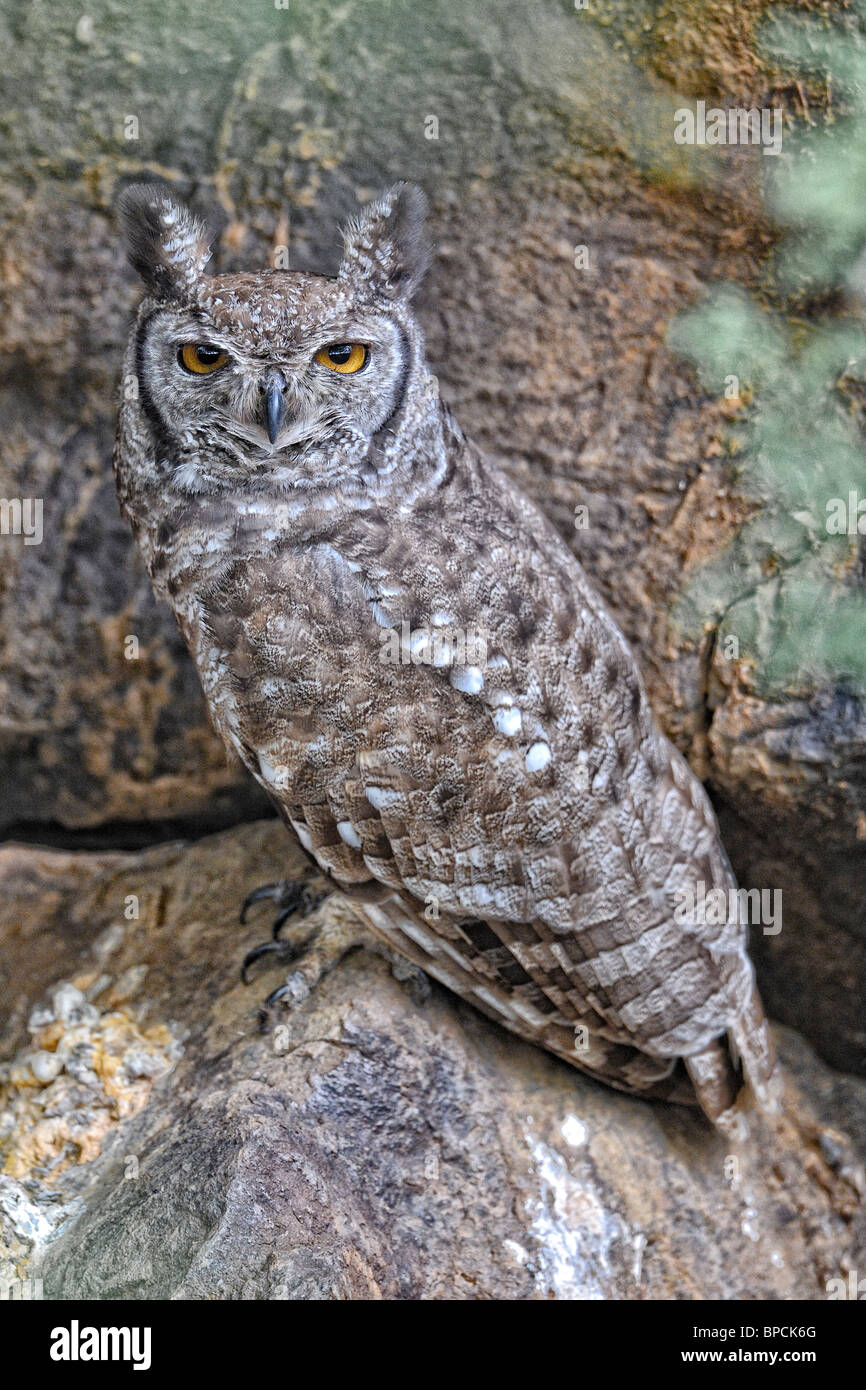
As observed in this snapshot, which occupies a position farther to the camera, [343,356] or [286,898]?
[286,898]

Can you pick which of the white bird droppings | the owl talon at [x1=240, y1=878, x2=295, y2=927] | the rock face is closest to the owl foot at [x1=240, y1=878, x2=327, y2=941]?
the owl talon at [x1=240, y1=878, x2=295, y2=927]

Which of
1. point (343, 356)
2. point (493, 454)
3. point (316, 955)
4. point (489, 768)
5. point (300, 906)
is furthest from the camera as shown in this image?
point (493, 454)

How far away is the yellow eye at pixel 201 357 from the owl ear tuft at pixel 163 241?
124mm

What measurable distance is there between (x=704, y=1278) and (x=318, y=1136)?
1.12 m

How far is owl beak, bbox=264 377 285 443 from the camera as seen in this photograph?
6.40 ft

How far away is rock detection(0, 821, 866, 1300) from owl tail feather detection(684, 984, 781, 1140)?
197mm

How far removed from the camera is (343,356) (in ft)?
6.82

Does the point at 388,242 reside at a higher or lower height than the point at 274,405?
higher

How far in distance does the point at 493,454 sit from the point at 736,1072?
5.43ft

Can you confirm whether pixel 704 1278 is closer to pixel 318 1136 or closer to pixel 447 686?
pixel 318 1136

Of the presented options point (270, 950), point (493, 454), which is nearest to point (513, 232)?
point (493, 454)

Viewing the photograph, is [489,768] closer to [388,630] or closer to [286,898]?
[388,630]

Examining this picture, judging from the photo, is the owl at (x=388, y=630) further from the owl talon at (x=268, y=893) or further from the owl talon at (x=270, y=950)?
the owl talon at (x=268, y=893)

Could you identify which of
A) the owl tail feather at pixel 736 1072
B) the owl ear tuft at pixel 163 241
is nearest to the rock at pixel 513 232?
the owl tail feather at pixel 736 1072
